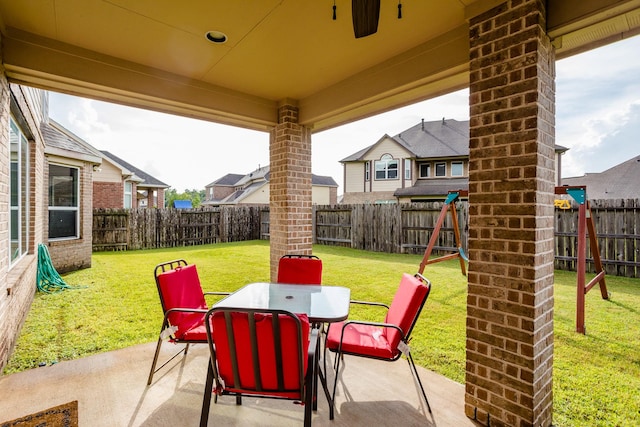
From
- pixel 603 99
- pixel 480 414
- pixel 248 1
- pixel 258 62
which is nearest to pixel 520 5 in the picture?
pixel 248 1

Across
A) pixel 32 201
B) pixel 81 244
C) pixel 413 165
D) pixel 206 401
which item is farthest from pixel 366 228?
pixel 206 401

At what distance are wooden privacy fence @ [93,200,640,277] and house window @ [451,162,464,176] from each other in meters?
7.46

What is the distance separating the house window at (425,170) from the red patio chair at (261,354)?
1651cm

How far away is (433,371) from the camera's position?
115 inches

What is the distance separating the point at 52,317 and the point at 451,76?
5.66 metres

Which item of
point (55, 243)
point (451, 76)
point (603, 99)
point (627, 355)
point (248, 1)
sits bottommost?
point (627, 355)

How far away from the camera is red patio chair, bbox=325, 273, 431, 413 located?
2.26 meters

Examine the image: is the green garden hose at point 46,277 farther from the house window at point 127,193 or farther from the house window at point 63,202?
the house window at point 127,193

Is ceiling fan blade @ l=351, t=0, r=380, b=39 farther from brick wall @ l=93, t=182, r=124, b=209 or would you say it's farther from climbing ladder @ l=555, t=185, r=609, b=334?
brick wall @ l=93, t=182, r=124, b=209

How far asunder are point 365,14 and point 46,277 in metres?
7.17

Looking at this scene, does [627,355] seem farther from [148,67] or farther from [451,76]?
[148,67]

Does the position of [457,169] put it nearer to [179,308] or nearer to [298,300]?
[298,300]

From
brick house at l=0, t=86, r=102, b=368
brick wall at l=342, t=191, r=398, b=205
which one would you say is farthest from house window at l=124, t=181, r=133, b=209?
brick wall at l=342, t=191, r=398, b=205

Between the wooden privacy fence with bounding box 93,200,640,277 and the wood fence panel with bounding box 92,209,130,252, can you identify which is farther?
the wood fence panel with bounding box 92,209,130,252
